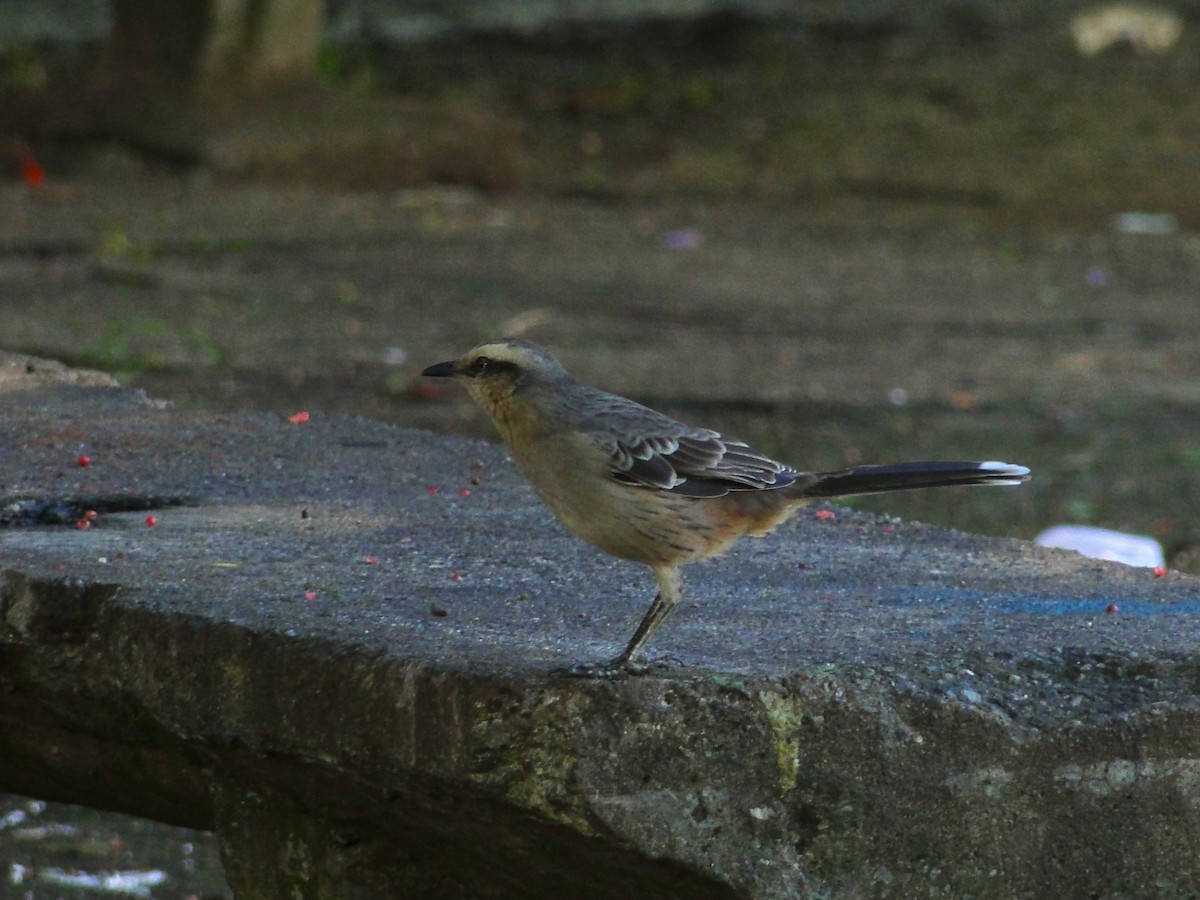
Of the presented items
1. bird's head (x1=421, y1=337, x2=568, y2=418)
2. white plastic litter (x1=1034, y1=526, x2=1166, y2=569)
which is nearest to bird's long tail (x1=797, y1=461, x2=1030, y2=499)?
bird's head (x1=421, y1=337, x2=568, y2=418)

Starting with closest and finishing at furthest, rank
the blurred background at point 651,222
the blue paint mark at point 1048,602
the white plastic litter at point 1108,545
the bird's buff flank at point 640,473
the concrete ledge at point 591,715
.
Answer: the concrete ledge at point 591,715 < the bird's buff flank at point 640,473 < the blue paint mark at point 1048,602 < the white plastic litter at point 1108,545 < the blurred background at point 651,222

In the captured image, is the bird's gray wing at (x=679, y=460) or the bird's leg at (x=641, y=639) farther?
the bird's gray wing at (x=679, y=460)

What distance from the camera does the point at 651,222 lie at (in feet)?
33.9

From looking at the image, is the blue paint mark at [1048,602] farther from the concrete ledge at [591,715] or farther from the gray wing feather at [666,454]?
the gray wing feather at [666,454]

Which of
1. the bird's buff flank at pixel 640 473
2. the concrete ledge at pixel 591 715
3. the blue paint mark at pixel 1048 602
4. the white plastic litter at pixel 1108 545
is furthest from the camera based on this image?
the white plastic litter at pixel 1108 545

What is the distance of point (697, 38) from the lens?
14.1 meters

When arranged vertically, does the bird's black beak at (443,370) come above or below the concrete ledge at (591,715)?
above

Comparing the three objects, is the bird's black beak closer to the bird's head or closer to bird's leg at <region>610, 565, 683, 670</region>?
the bird's head

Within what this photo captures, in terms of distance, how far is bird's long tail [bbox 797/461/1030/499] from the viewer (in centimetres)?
263

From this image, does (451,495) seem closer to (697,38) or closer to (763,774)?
(763,774)

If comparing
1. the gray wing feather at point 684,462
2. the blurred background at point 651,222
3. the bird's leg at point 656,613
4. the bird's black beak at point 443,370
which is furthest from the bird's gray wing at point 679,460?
the blurred background at point 651,222

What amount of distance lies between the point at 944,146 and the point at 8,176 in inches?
214

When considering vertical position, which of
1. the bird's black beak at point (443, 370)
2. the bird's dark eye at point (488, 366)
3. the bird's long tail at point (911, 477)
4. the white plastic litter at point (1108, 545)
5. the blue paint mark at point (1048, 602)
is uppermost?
the bird's dark eye at point (488, 366)

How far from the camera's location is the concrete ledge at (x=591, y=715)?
7.88 ft
